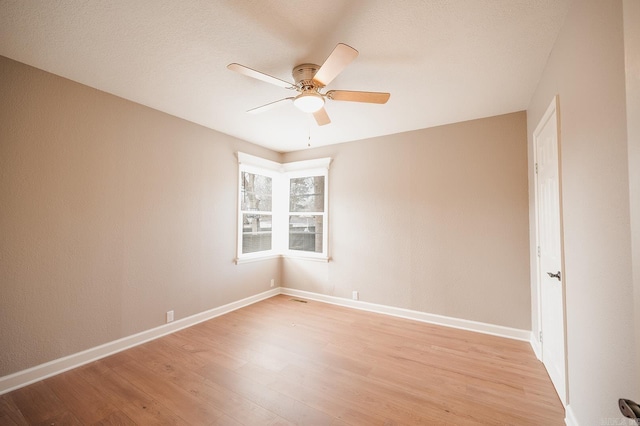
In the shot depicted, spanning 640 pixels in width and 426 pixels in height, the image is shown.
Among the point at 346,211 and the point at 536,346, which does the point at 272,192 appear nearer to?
the point at 346,211

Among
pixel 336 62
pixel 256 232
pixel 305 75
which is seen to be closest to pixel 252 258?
pixel 256 232

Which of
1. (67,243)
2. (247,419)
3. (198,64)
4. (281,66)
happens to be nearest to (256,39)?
(281,66)

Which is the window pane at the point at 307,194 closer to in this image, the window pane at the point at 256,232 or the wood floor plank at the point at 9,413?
the window pane at the point at 256,232

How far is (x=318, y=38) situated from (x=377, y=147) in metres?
2.24

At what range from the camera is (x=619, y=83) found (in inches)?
41.0

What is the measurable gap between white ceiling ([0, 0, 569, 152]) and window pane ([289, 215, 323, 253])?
214 centimetres

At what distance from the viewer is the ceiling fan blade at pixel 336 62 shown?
1.52m

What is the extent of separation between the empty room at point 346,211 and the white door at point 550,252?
0.04 metres

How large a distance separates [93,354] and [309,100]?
3.07m

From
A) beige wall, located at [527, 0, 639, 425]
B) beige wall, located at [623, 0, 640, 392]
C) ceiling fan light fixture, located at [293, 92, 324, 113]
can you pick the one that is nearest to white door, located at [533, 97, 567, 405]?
beige wall, located at [527, 0, 639, 425]

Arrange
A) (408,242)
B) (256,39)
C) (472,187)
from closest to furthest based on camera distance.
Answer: (256,39) → (472,187) → (408,242)

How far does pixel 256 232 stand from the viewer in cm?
438

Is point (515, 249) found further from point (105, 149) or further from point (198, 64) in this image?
point (105, 149)

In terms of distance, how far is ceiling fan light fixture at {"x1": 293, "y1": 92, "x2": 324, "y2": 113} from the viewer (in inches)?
81.0
